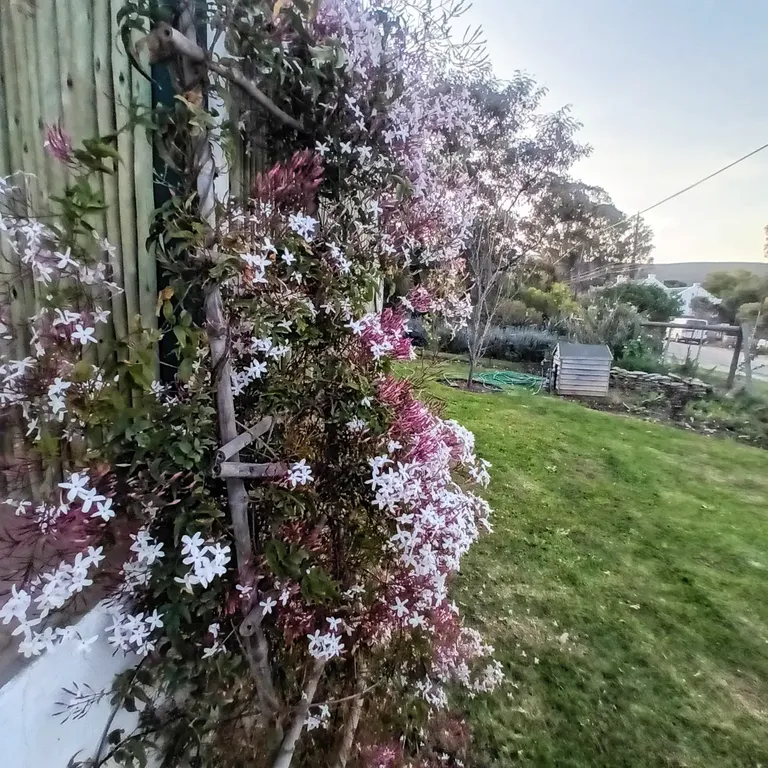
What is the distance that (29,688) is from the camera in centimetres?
56

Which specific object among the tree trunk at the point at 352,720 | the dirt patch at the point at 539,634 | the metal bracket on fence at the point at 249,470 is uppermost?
the metal bracket on fence at the point at 249,470

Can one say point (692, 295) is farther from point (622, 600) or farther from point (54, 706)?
point (54, 706)

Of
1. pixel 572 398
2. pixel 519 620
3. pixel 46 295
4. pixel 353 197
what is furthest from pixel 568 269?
pixel 46 295

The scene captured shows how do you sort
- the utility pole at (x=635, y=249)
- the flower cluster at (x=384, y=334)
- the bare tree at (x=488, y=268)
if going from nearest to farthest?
the flower cluster at (x=384, y=334)
the utility pole at (x=635, y=249)
the bare tree at (x=488, y=268)

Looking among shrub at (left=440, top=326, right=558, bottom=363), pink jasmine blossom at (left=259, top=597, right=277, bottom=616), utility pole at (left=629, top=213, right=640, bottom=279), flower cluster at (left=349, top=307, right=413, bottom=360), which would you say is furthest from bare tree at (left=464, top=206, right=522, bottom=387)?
pink jasmine blossom at (left=259, top=597, right=277, bottom=616)

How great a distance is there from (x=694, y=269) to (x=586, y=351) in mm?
1464

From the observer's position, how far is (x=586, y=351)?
3.83 metres

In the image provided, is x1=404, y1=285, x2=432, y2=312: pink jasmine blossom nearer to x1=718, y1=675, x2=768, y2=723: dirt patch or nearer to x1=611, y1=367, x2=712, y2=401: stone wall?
x1=718, y1=675, x2=768, y2=723: dirt patch

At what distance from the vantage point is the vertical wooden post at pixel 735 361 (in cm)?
287

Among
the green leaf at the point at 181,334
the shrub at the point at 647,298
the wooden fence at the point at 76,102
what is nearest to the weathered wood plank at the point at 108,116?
the wooden fence at the point at 76,102

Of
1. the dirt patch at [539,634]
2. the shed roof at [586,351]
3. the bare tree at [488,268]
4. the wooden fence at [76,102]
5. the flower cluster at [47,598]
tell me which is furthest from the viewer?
the shed roof at [586,351]

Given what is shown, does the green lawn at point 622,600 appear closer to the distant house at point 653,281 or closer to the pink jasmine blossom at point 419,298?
the pink jasmine blossom at point 419,298

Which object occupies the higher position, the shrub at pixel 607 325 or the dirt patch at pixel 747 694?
the shrub at pixel 607 325

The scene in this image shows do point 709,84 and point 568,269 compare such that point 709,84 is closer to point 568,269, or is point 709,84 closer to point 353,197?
point 568,269
